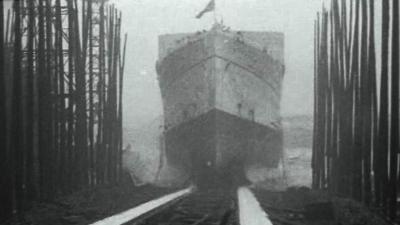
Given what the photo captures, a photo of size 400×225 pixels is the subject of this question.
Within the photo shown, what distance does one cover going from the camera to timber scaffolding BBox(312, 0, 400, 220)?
9.91 metres

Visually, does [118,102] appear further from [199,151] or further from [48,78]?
[48,78]

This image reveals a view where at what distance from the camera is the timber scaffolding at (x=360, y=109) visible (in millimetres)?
9906

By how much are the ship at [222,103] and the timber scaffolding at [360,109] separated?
2.74 m

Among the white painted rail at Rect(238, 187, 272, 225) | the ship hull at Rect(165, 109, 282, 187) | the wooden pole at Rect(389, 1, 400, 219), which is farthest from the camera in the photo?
the ship hull at Rect(165, 109, 282, 187)

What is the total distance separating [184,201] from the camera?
42.2 feet

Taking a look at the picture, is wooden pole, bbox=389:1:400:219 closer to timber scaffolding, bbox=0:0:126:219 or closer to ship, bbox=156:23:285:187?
timber scaffolding, bbox=0:0:126:219

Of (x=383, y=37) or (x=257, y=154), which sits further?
(x=257, y=154)

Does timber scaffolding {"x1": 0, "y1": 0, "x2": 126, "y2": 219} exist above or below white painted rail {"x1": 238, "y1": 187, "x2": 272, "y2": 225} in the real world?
above

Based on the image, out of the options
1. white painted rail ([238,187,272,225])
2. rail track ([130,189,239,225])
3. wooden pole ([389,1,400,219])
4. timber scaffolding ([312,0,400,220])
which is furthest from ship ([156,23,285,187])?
wooden pole ([389,1,400,219])

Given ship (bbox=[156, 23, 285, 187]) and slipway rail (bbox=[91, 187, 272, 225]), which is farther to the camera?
ship (bbox=[156, 23, 285, 187])

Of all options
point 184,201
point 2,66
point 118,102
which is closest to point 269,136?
point 118,102

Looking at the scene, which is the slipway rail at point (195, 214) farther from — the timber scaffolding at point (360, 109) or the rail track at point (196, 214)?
the timber scaffolding at point (360, 109)

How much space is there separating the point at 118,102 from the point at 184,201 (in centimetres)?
904

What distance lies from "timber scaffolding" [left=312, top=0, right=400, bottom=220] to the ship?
8.99 feet
